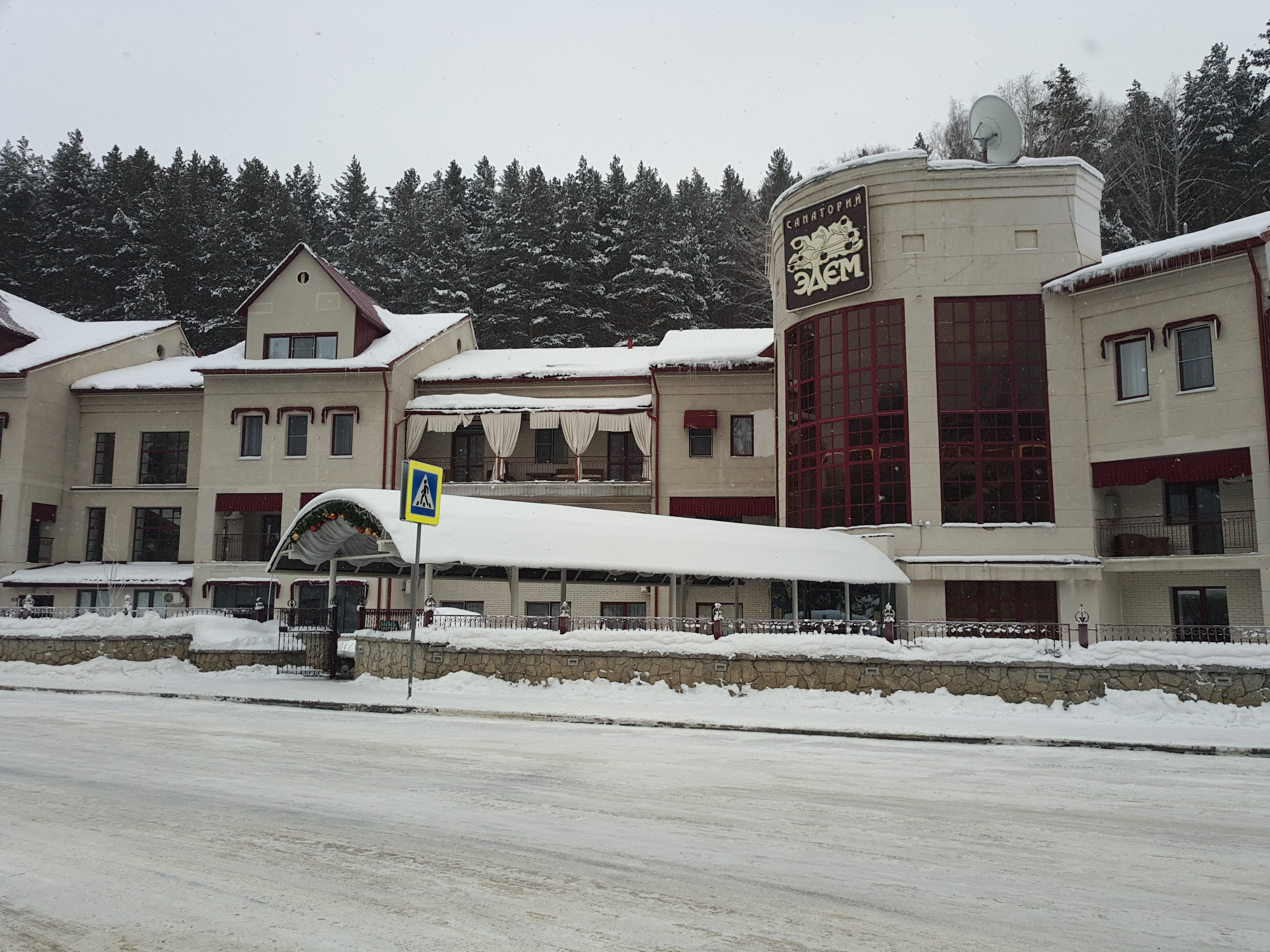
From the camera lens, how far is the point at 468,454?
39.5 meters

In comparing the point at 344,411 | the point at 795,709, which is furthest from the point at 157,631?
the point at 795,709

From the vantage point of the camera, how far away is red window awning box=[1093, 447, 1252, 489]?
24.5m

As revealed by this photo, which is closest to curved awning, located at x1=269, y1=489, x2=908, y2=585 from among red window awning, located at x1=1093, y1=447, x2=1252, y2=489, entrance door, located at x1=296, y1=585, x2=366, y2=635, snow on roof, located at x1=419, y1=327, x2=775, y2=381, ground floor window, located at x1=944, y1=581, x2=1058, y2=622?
ground floor window, located at x1=944, y1=581, x2=1058, y2=622

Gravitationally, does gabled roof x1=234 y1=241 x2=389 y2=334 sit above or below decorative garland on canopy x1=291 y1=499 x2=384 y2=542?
above

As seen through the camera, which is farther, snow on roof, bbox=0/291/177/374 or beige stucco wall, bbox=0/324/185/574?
snow on roof, bbox=0/291/177/374

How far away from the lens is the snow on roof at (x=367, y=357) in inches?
1467

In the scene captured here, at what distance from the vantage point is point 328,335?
127 feet

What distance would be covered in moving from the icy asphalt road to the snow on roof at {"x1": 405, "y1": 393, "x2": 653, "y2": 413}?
81.8 ft

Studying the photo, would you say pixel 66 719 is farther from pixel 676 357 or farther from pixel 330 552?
pixel 676 357

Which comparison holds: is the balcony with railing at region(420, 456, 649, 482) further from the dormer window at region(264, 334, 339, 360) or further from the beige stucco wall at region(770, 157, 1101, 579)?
the beige stucco wall at region(770, 157, 1101, 579)

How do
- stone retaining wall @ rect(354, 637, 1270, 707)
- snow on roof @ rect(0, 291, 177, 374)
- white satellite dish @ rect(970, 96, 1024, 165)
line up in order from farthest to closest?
snow on roof @ rect(0, 291, 177, 374) < white satellite dish @ rect(970, 96, 1024, 165) < stone retaining wall @ rect(354, 637, 1270, 707)

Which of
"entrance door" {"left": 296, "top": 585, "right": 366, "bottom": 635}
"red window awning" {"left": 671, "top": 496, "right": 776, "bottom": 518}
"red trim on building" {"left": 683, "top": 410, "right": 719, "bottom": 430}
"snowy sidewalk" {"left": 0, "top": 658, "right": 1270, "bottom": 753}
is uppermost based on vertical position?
"red trim on building" {"left": 683, "top": 410, "right": 719, "bottom": 430}

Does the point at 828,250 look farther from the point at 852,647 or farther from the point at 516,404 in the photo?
the point at 852,647

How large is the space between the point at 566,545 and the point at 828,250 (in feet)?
44.4
